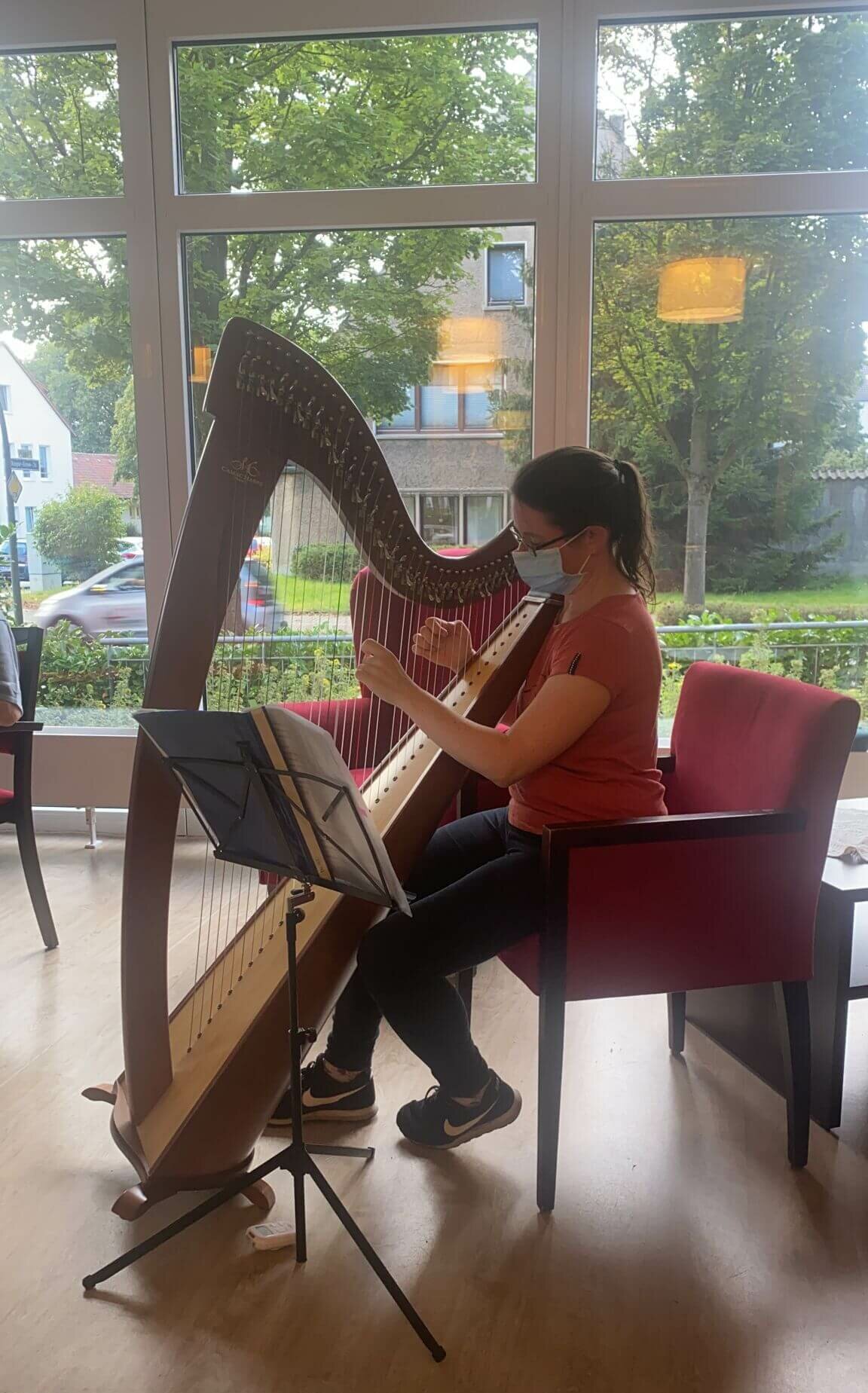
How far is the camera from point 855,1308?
1.64 m

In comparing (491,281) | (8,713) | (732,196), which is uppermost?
(732,196)

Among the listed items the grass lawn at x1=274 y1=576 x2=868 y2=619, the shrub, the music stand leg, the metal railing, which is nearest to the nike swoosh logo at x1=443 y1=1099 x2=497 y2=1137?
the music stand leg

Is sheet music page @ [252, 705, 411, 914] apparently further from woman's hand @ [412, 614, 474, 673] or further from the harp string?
woman's hand @ [412, 614, 474, 673]

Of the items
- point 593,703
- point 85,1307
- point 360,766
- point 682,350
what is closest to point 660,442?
point 682,350

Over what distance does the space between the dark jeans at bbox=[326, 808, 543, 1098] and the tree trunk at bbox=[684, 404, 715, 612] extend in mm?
2222

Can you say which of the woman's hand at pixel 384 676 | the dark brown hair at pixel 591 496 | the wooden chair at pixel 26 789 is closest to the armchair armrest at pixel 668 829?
the woman's hand at pixel 384 676

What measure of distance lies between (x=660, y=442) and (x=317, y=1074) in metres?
2.66

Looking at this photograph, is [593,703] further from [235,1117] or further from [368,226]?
[368,226]

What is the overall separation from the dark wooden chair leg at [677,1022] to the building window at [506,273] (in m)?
2.54

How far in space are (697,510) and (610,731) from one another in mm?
2271

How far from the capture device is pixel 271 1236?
176 centimetres

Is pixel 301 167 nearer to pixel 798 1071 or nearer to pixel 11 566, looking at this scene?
pixel 11 566

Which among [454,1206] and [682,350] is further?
[682,350]

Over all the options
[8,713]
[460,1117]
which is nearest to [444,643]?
[460,1117]
